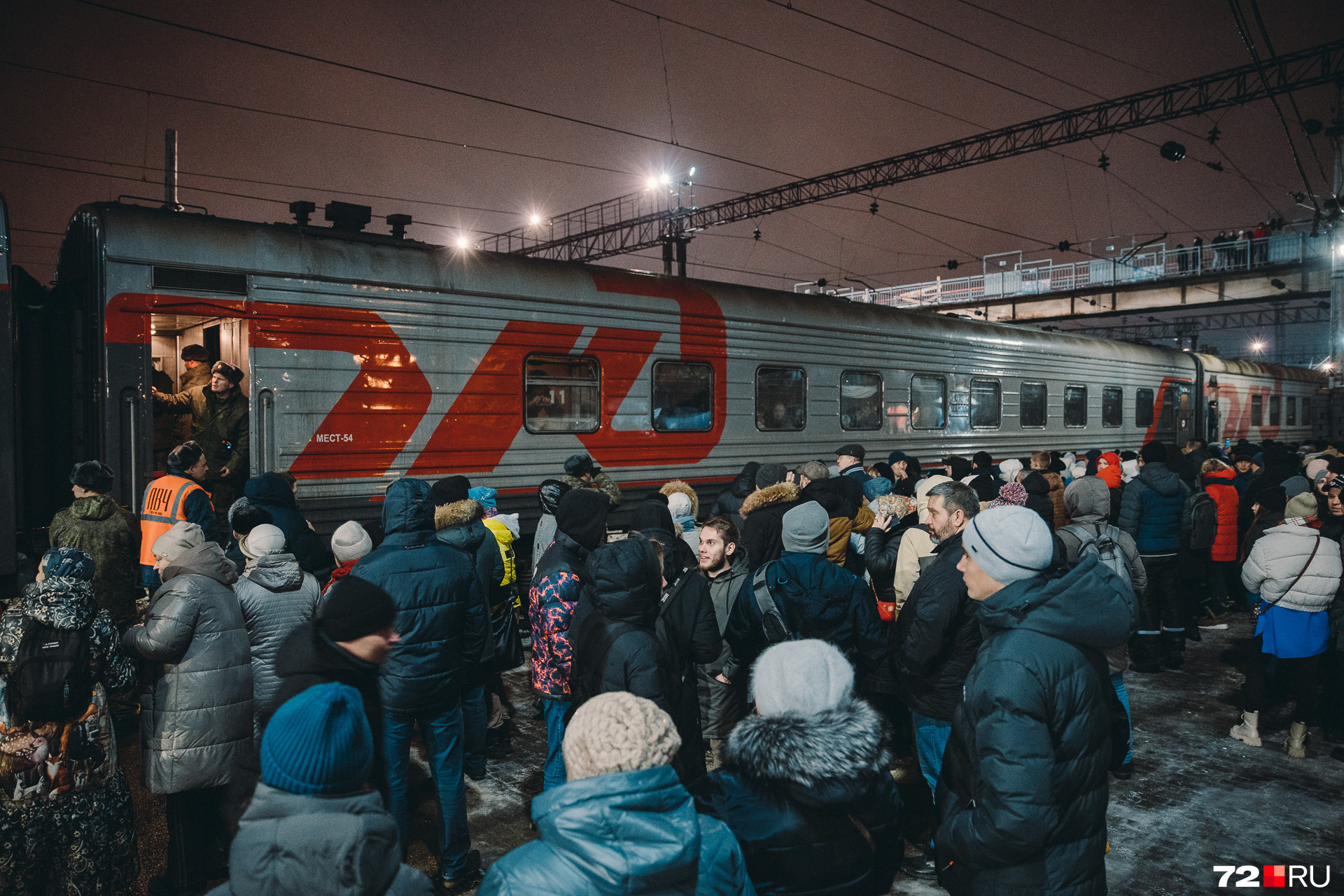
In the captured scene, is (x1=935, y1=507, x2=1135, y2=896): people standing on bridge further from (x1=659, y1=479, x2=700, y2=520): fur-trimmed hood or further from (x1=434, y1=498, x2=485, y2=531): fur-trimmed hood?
(x1=659, y1=479, x2=700, y2=520): fur-trimmed hood

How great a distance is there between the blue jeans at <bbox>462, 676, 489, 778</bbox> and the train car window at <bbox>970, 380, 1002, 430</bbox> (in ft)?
33.4

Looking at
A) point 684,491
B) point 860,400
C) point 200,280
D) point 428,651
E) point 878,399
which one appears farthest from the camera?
point 878,399

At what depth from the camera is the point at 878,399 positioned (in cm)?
1096

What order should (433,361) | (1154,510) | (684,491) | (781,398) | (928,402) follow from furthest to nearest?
1. (928,402)
2. (781,398)
3. (433,361)
4. (1154,510)
5. (684,491)

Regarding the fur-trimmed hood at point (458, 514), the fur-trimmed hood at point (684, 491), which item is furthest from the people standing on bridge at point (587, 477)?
the fur-trimmed hood at point (458, 514)

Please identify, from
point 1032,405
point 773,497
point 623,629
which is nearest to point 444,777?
point 623,629

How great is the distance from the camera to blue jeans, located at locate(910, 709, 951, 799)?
3.66m

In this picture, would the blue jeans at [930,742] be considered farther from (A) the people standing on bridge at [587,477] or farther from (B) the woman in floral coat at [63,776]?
(B) the woman in floral coat at [63,776]

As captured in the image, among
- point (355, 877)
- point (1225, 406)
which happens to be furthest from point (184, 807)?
point (1225, 406)

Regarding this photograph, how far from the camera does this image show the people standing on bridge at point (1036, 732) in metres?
2.09

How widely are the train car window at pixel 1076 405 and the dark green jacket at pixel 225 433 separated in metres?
13.6

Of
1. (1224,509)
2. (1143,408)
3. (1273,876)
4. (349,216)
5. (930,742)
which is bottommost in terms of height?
(1273,876)

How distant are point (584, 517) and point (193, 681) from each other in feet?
5.88

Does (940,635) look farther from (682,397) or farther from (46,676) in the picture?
(682,397)
